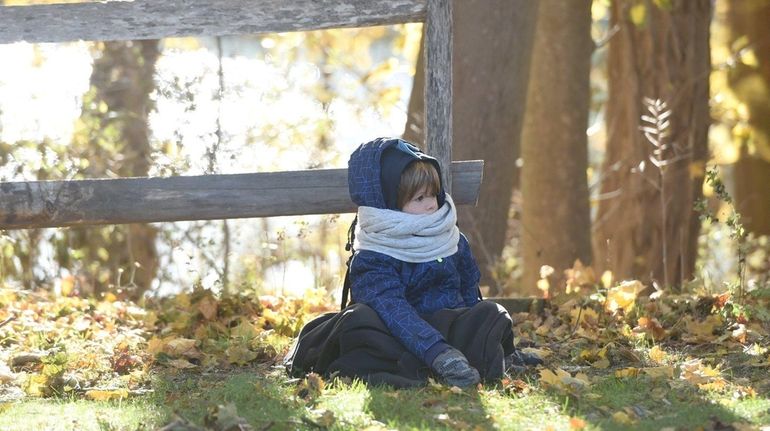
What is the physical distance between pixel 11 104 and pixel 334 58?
5471 millimetres

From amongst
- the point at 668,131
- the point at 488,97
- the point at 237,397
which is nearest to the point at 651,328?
the point at 237,397

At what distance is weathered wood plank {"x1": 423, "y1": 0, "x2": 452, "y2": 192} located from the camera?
6027 mm

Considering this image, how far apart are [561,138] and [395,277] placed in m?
5.40

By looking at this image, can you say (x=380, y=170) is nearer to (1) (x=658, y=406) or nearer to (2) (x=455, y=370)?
(2) (x=455, y=370)

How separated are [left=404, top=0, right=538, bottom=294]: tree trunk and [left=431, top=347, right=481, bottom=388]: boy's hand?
351 centimetres

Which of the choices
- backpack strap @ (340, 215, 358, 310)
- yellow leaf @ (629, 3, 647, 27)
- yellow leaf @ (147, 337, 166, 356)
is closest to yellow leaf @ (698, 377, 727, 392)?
backpack strap @ (340, 215, 358, 310)

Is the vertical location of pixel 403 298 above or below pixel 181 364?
above

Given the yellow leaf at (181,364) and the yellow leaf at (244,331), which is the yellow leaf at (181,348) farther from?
the yellow leaf at (244,331)

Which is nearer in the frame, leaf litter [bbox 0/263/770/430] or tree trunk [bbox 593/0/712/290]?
leaf litter [bbox 0/263/770/430]

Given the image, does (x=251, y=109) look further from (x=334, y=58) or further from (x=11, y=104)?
(x=334, y=58)

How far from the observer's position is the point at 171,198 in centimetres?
580

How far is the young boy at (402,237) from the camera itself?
5043 millimetres

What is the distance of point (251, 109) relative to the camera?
10023 mm

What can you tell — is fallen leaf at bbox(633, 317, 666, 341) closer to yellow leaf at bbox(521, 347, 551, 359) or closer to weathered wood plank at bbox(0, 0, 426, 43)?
yellow leaf at bbox(521, 347, 551, 359)
